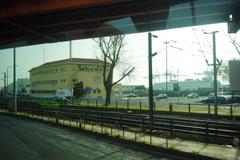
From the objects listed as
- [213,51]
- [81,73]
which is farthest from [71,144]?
[81,73]

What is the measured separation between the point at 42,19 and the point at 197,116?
1758cm

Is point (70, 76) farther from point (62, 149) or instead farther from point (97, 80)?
point (62, 149)

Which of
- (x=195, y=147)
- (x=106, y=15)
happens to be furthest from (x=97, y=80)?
(x=195, y=147)

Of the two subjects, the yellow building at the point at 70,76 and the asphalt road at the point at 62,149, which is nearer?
the asphalt road at the point at 62,149

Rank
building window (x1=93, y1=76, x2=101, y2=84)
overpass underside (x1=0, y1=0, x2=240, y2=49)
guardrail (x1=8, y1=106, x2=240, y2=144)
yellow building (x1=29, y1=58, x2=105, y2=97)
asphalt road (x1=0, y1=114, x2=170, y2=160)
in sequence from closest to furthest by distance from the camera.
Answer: asphalt road (x1=0, y1=114, x2=170, y2=160), overpass underside (x1=0, y1=0, x2=240, y2=49), guardrail (x1=8, y1=106, x2=240, y2=144), yellow building (x1=29, y1=58, x2=105, y2=97), building window (x1=93, y1=76, x2=101, y2=84)

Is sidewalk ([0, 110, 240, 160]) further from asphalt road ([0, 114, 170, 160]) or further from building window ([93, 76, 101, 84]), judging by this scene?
building window ([93, 76, 101, 84])

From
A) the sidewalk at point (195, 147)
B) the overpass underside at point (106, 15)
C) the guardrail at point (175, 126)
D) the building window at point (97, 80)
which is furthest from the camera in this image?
the building window at point (97, 80)

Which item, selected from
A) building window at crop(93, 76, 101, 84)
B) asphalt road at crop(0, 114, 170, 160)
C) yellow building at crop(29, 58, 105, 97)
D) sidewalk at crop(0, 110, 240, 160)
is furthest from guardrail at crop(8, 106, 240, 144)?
building window at crop(93, 76, 101, 84)

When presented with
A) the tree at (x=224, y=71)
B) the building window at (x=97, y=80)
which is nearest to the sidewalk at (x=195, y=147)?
the tree at (x=224, y=71)

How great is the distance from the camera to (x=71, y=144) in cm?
1803

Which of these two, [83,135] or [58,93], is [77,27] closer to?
→ [83,135]

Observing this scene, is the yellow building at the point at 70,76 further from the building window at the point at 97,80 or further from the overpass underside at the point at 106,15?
the overpass underside at the point at 106,15

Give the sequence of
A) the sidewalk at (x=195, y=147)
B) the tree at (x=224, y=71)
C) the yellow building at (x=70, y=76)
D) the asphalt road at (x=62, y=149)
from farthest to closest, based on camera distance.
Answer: the yellow building at (x=70, y=76)
the tree at (x=224, y=71)
the asphalt road at (x=62, y=149)
the sidewalk at (x=195, y=147)

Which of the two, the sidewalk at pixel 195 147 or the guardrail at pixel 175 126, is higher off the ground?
the guardrail at pixel 175 126
